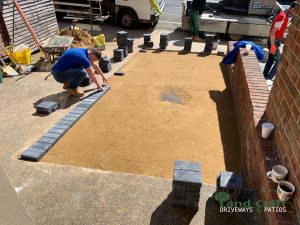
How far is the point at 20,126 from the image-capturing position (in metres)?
5.35

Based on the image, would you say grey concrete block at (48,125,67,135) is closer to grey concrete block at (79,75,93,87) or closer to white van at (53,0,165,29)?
grey concrete block at (79,75,93,87)

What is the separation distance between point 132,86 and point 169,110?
1.56 meters

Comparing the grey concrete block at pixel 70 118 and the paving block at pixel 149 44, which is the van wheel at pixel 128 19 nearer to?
the paving block at pixel 149 44

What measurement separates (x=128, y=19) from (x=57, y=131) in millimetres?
8971

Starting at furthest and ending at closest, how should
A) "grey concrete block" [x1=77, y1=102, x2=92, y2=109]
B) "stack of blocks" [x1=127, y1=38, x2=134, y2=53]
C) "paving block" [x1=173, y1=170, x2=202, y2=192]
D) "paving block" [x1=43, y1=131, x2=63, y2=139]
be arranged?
"stack of blocks" [x1=127, y1=38, x2=134, y2=53] → "grey concrete block" [x1=77, y1=102, x2=92, y2=109] → "paving block" [x1=43, y1=131, x2=63, y2=139] → "paving block" [x1=173, y1=170, x2=202, y2=192]

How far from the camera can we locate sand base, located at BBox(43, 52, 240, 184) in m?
4.47

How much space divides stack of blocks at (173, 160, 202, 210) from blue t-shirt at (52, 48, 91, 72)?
371 cm

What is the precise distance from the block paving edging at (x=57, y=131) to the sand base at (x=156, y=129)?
0.36 feet

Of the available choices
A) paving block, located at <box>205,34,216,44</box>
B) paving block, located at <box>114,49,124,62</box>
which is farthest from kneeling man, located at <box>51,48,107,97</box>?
paving block, located at <box>205,34,216,44</box>

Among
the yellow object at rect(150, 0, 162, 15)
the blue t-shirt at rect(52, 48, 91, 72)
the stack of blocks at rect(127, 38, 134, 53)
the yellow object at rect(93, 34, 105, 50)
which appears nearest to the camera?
the blue t-shirt at rect(52, 48, 91, 72)

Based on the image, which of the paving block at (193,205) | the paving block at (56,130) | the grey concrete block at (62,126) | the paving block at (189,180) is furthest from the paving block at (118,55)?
the paving block at (193,205)


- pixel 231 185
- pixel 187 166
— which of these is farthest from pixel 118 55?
pixel 231 185

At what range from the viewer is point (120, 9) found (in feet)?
41.6

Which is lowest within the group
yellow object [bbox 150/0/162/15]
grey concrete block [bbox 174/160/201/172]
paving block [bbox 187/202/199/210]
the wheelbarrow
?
paving block [bbox 187/202/199/210]
